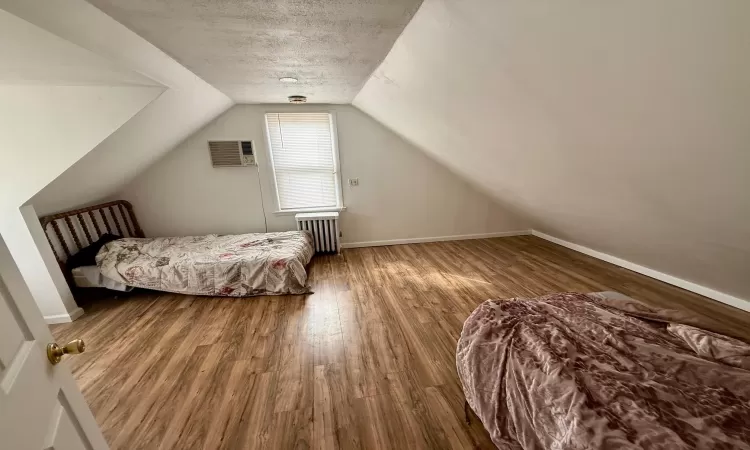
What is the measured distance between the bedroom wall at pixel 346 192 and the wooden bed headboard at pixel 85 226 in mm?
152

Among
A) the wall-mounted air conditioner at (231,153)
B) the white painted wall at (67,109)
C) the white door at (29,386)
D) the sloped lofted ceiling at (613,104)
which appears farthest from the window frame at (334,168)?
the white door at (29,386)

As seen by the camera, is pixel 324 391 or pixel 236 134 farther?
pixel 236 134

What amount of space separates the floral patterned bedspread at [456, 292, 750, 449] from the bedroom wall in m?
2.83

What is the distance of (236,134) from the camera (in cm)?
367

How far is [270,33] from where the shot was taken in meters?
1.43

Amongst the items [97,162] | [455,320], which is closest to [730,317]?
[455,320]

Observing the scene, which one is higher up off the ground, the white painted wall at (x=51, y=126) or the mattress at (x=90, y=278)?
the white painted wall at (x=51, y=126)

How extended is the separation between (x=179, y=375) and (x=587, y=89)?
2.78m

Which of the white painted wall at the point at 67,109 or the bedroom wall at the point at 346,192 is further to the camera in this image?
the bedroom wall at the point at 346,192

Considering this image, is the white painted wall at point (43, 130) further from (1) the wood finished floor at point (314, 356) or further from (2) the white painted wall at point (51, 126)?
(1) the wood finished floor at point (314, 356)

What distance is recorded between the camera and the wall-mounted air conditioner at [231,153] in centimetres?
365

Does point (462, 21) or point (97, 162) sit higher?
point (462, 21)

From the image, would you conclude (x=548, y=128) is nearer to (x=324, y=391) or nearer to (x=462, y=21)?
(x=462, y=21)

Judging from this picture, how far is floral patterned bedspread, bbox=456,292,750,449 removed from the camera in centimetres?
84
